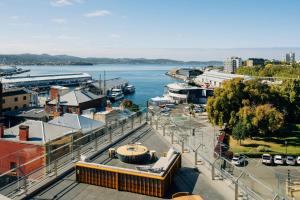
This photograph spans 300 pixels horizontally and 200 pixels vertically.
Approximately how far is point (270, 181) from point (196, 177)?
14780mm

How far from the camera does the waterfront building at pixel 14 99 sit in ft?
128

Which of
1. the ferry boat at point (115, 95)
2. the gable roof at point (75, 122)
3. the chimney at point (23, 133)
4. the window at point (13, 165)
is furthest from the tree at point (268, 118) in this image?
the ferry boat at point (115, 95)

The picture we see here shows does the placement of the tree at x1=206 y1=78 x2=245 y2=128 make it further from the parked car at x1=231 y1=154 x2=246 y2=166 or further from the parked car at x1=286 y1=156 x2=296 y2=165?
the parked car at x1=286 y1=156 x2=296 y2=165

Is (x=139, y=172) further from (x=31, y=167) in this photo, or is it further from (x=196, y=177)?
(x=31, y=167)

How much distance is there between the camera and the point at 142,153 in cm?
839

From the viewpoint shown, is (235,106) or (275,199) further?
(235,106)

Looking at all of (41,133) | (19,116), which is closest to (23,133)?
(41,133)

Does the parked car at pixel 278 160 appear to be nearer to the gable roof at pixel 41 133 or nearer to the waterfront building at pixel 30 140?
the waterfront building at pixel 30 140

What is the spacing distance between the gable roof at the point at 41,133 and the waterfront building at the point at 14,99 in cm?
2412

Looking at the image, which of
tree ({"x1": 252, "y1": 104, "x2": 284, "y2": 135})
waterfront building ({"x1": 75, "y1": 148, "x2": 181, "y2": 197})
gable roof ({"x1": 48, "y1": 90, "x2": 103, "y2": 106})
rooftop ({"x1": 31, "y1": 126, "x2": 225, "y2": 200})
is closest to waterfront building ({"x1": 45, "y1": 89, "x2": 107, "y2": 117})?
gable roof ({"x1": 48, "y1": 90, "x2": 103, "y2": 106})

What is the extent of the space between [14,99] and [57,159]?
34.7m

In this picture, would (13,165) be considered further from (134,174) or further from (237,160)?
(237,160)

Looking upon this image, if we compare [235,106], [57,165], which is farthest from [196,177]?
[235,106]

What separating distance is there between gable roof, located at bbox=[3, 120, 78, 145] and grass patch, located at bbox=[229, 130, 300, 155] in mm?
16651
